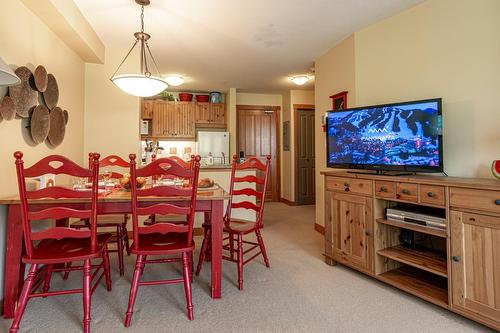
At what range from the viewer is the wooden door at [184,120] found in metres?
Answer: 5.88

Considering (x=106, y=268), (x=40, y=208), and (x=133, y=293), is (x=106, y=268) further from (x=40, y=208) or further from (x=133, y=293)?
(x=40, y=208)

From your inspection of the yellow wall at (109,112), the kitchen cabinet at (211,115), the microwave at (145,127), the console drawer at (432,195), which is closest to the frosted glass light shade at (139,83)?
the yellow wall at (109,112)

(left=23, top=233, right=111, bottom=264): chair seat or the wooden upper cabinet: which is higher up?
the wooden upper cabinet

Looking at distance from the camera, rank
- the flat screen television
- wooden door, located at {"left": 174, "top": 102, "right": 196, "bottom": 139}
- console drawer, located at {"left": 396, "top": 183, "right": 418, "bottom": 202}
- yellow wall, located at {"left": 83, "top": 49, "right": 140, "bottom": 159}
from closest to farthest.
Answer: console drawer, located at {"left": 396, "top": 183, "right": 418, "bottom": 202}
the flat screen television
yellow wall, located at {"left": 83, "top": 49, "right": 140, "bottom": 159}
wooden door, located at {"left": 174, "top": 102, "right": 196, "bottom": 139}

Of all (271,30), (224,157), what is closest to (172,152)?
(224,157)

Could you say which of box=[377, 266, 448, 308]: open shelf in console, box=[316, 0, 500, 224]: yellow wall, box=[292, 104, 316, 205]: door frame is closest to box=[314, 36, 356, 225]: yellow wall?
box=[316, 0, 500, 224]: yellow wall

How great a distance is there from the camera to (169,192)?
71.6 inches

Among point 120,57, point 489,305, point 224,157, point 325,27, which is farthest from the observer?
point 224,157

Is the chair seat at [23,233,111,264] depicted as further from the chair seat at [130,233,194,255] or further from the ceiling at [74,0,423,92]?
the ceiling at [74,0,423,92]

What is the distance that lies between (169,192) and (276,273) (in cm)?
135

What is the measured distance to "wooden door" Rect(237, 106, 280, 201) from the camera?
6.47 meters

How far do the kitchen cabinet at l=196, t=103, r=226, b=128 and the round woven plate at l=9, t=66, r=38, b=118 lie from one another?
367 cm

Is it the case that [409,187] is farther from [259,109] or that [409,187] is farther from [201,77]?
[259,109]

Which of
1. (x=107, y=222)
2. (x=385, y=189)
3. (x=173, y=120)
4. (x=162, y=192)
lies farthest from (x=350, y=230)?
(x=173, y=120)
